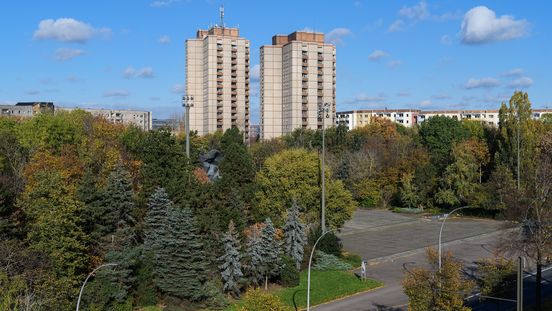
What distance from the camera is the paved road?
110 ft

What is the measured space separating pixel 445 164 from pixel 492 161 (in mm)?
5413

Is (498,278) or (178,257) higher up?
(178,257)

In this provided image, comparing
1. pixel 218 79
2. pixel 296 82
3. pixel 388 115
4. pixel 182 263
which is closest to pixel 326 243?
pixel 182 263

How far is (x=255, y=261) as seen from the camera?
3406 centimetres

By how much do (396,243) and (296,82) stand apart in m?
64.5

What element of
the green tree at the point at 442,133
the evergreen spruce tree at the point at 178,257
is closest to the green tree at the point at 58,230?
the evergreen spruce tree at the point at 178,257

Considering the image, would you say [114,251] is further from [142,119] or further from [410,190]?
[142,119]

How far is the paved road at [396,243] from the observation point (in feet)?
110

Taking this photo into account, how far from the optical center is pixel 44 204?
2959 cm

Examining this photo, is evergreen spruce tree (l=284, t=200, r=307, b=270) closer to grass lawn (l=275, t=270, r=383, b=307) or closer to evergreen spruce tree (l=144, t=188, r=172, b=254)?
grass lawn (l=275, t=270, r=383, b=307)

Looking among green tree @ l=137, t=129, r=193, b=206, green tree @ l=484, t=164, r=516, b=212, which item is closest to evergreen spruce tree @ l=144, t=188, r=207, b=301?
green tree @ l=137, t=129, r=193, b=206

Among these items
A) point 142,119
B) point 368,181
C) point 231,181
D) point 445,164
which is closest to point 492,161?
point 445,164

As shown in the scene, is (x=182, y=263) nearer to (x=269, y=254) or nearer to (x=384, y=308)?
(x=269, y=254)

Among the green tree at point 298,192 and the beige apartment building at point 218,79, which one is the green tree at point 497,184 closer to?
the green tree at point 298,192
